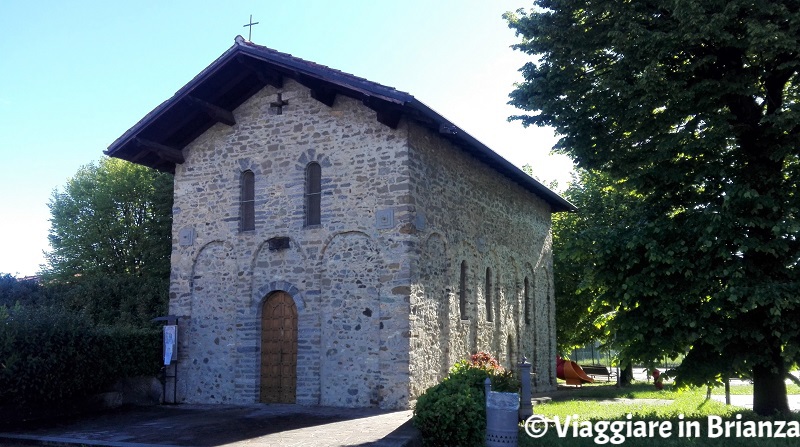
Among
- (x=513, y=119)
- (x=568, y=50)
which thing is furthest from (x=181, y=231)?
(x=568, y=50)

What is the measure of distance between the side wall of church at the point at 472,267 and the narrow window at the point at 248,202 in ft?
13.1

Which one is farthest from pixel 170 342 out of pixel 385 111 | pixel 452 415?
pixel 452 415

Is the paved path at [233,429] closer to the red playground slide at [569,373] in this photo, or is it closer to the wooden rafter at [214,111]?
the wooden rafter at [214,111]

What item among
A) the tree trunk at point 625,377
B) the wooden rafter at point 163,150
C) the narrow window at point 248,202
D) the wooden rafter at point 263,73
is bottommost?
the tree trunk at point 625,377

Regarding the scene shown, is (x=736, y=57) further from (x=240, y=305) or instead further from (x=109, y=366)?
(x=109, y=366)

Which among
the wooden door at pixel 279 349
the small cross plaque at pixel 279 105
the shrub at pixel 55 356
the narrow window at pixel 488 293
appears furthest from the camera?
the narrow window at pixel 488 293

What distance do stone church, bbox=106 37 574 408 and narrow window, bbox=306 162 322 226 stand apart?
27mm

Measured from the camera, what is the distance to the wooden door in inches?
569

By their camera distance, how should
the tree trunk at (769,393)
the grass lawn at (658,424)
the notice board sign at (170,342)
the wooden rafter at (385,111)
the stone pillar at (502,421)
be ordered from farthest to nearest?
the notice board sign at (170,342)
the wooden rafter at (385,111)
the tree trunk at (769,393)
the grass lawn at (658,424)
the stone pillar at (502,421)

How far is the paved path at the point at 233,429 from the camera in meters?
9.63

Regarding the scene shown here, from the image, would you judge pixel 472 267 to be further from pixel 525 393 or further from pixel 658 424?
pixel 658 424

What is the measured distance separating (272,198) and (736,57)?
376 inches

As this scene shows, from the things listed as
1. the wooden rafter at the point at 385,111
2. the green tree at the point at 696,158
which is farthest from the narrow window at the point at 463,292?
the green tree at the point at 696,158

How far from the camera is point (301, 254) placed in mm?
14555
